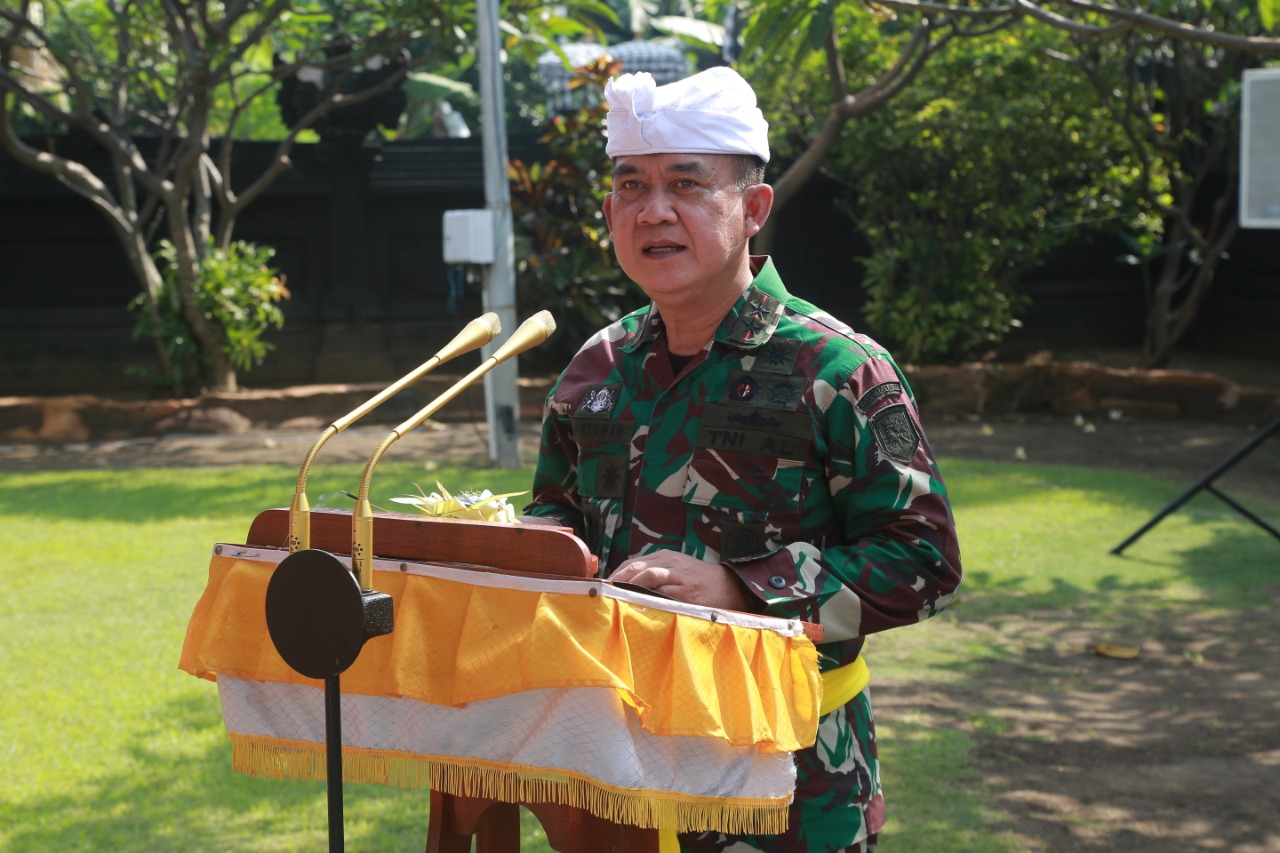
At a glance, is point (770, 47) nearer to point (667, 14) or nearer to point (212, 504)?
point (212, 504)

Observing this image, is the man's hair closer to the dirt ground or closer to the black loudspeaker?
the dirt ground

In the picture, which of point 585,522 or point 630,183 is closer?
point 630,183

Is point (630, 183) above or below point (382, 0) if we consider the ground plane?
below

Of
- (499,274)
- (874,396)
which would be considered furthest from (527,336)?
(499,274)

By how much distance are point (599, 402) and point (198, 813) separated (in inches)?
97.0

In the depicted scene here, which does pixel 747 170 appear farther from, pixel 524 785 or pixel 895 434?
pixel 524 785

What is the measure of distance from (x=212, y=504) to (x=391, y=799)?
458 centimetres

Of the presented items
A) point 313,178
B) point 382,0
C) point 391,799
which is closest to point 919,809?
point 391,799

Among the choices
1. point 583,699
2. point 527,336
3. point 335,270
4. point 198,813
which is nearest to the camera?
point 583,699

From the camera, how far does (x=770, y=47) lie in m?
5.02

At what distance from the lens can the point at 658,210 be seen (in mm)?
2123

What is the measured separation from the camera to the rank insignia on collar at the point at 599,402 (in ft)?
7.68

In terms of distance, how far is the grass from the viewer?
4133 mm

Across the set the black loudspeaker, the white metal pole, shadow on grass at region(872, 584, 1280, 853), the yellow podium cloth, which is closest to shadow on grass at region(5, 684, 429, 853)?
shadow on grass at region(872, 584, 1280, 853)
